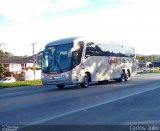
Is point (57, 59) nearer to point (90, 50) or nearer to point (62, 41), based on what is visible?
point (62, 41)

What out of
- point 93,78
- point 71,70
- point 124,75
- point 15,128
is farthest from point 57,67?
point 15,128

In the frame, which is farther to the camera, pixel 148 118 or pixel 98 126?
pixel 148 118

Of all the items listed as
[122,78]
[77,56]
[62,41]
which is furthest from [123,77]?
[62,41]

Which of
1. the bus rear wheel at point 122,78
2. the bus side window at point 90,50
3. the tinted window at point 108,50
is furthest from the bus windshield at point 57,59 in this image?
the bus rear wheel at point 122,78

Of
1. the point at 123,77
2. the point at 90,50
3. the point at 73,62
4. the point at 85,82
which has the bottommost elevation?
the point at 85,82

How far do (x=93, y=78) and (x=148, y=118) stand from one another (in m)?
15.0

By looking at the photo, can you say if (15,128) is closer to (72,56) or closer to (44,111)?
(44,111)

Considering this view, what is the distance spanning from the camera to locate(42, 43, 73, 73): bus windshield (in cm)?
2295

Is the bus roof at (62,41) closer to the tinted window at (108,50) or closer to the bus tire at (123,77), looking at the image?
the tinted window at (108,50)

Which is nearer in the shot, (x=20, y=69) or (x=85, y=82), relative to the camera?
(x=85, y=82)

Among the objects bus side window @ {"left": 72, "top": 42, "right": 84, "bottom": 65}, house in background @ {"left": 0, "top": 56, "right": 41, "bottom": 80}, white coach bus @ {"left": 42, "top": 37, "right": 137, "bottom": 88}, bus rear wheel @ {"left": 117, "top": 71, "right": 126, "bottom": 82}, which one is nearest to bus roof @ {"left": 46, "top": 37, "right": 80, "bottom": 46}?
white coach bus @ {"left": 42, "top": 37, "right": 137, "bottom": 88}

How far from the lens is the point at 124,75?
3130cm

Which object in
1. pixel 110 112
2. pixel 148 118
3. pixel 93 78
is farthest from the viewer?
pixel 93 78

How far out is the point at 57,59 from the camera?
23.3 m
